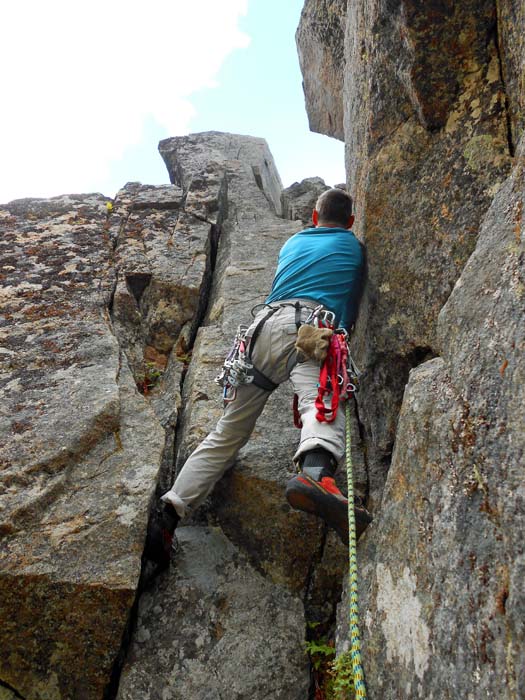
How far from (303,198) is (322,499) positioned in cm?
1080

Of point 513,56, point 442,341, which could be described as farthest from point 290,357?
A: point 513,56

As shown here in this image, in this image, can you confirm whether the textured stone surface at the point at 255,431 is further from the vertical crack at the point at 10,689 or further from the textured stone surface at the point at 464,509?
the vertical crack at the point at 10,689

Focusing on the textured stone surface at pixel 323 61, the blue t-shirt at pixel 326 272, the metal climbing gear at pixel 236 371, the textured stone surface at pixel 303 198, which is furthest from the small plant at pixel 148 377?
the textured stone surface at pixel 323 61

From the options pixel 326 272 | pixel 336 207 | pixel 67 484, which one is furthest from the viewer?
pixel 336 207

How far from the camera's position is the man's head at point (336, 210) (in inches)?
261

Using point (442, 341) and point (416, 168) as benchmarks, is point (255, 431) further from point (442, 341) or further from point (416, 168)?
point (416, 168)

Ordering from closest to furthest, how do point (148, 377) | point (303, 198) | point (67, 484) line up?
point (67, 484), point (148, 377), point (303, 198)

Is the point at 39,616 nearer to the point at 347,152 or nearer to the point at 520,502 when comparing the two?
the point at 520,502

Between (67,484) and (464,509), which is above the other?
(464,509)

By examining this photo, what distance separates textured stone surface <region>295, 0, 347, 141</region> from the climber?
6.96 metres

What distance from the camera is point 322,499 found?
165 inches

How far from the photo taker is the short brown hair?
663 centimetres

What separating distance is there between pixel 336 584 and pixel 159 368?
4.21 m

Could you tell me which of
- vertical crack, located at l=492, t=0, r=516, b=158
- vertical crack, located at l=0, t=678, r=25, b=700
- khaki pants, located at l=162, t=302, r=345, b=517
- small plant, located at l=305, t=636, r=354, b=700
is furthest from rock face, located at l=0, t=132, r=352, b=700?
vertical crack, located at l=492, t=0, r=516, b=158
